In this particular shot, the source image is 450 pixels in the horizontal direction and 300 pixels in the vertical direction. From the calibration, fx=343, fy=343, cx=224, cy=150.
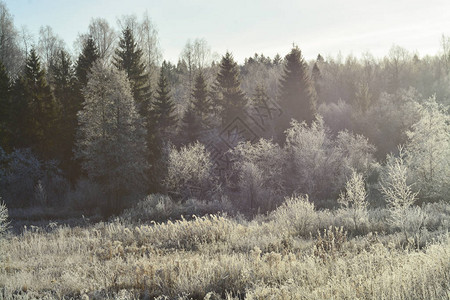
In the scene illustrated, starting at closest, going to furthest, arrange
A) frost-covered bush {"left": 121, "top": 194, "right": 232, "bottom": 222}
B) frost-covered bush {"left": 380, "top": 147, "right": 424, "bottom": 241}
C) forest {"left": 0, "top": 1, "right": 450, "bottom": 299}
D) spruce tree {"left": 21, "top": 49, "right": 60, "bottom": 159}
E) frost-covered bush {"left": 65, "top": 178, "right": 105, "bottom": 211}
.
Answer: forest {"left": 0, "top": 1, "right": 450, "bottom": 299} → frost-covered bush {"left": 380, "top": 147, "right": 424, "bottom": 241} → frost-covered bush {"left": 121, "top": 194, "right": 232, "bottom": 222} → frost-covered bush {"left": 65, "top": 178, "right": 105, "bottom": 211} → spruce tree {"left": 21, "top": 49, "right": 60, "bottom": 159}

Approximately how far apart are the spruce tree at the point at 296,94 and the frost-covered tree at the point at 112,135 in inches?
671

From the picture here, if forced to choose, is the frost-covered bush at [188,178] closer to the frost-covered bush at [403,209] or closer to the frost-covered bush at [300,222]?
the frost-covered bush at [300,222]

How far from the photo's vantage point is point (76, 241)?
1109cm

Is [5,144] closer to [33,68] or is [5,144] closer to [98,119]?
[33,68]

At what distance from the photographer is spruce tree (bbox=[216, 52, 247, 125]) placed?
3772 cm

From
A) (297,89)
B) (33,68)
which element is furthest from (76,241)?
(297,89)

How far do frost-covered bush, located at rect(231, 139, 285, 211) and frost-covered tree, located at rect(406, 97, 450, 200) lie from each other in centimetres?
947

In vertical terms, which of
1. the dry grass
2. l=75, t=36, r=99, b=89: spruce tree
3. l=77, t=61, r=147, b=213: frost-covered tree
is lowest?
the dry grass

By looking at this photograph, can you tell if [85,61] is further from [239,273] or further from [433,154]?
[239,273]

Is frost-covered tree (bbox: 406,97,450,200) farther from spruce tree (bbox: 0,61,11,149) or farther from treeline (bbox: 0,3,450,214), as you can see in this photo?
spruce tree (bbox: 0,61,11,149)

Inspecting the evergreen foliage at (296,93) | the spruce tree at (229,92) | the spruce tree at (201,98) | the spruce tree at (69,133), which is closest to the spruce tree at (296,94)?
the evergreen foliage at (296,93)

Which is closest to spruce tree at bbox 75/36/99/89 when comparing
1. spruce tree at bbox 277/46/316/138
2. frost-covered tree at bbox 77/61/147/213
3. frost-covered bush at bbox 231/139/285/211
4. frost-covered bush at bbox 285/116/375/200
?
frost-covered tree at bbox 77/61/147/213

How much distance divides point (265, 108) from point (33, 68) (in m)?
24.9

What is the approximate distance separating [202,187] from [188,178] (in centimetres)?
140
